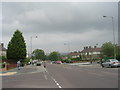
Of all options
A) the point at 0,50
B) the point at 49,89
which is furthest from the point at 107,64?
the point at 0,50

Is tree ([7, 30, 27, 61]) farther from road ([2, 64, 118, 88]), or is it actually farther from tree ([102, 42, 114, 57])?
road ([2, 64, 118, 88])

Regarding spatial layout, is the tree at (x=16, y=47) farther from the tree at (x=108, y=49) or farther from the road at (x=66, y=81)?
the road at (x=66, y=81)

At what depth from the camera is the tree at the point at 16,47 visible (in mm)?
70938

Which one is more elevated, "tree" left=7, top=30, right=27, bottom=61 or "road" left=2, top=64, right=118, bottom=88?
"tree" left=7, top=30, right=27, bottom=61

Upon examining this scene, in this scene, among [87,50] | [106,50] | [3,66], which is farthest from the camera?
[87,50]

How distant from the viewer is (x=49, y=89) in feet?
39.1

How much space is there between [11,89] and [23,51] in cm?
6080

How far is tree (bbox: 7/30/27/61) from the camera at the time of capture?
233ft

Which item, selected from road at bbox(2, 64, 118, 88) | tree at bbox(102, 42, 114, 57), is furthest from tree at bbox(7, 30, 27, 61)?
road at bbox(2, 64, 118, 88)

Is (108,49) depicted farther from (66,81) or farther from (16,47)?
(66,81)

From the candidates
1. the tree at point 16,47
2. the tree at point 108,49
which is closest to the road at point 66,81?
the tree at point 16,47

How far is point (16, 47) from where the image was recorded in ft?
233

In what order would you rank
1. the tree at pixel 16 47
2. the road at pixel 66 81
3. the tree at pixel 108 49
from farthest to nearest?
the tree at pixel 108 49 → the tree at pixel 16 47 → the road at pixel 66 81

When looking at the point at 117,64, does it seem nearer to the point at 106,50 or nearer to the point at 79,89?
the point at 79,89
